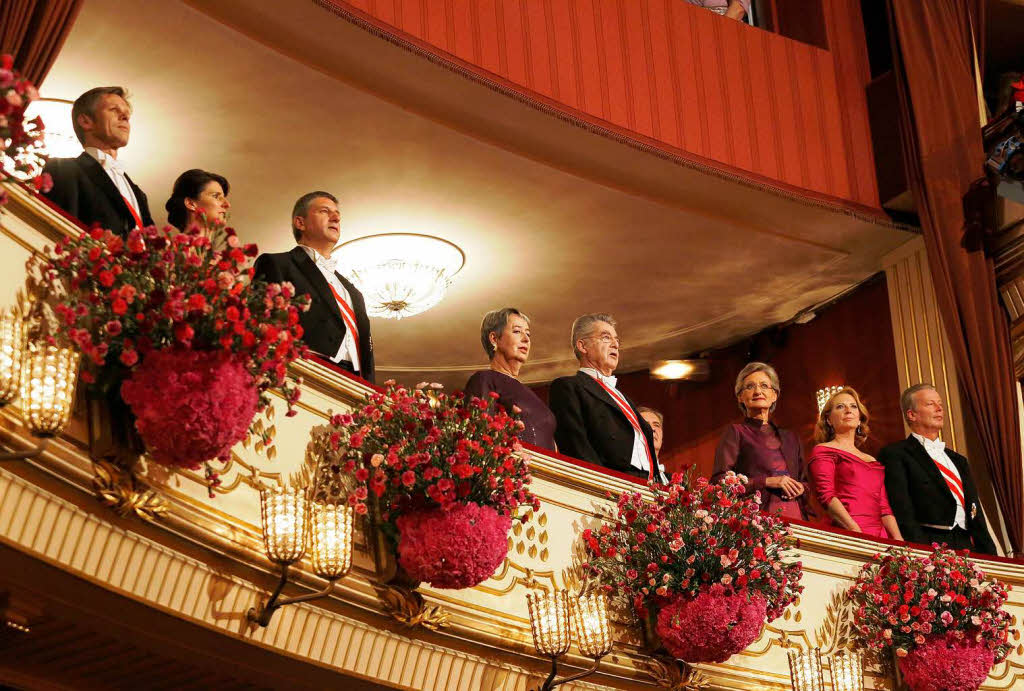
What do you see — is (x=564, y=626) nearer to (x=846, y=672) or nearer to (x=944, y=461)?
(x=846, y=672)

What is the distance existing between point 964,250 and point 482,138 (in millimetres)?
3027

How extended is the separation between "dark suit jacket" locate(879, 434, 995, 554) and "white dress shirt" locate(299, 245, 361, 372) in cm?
288

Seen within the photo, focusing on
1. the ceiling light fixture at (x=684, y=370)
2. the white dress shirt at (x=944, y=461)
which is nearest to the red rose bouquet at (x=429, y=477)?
the white dress shirt at (x=944, y=461)

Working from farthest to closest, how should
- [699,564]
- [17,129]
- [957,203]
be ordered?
[957,203]
[699,564]
[17,129]

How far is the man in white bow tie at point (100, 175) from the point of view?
4.00m

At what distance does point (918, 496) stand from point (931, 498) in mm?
60

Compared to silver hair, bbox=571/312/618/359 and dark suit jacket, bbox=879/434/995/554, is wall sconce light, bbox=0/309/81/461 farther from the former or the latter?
dark suit jacket, bbox=879/434/995/554

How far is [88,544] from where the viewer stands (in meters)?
3.43

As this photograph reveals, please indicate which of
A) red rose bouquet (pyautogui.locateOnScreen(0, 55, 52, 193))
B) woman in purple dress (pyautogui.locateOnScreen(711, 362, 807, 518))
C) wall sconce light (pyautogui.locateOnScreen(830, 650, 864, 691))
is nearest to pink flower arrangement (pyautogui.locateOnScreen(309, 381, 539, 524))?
red rose bouquet (pyautogui.locateOnScreen(0, 55, 52, 193))

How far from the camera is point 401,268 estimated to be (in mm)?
9203

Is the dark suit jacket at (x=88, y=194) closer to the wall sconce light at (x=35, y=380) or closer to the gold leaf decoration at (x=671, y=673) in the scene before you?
the wall sconce light at (x=35, y=380)

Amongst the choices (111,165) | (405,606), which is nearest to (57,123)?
(111,165)

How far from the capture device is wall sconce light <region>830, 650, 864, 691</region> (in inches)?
212

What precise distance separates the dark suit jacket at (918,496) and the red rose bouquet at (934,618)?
18.7 inches
